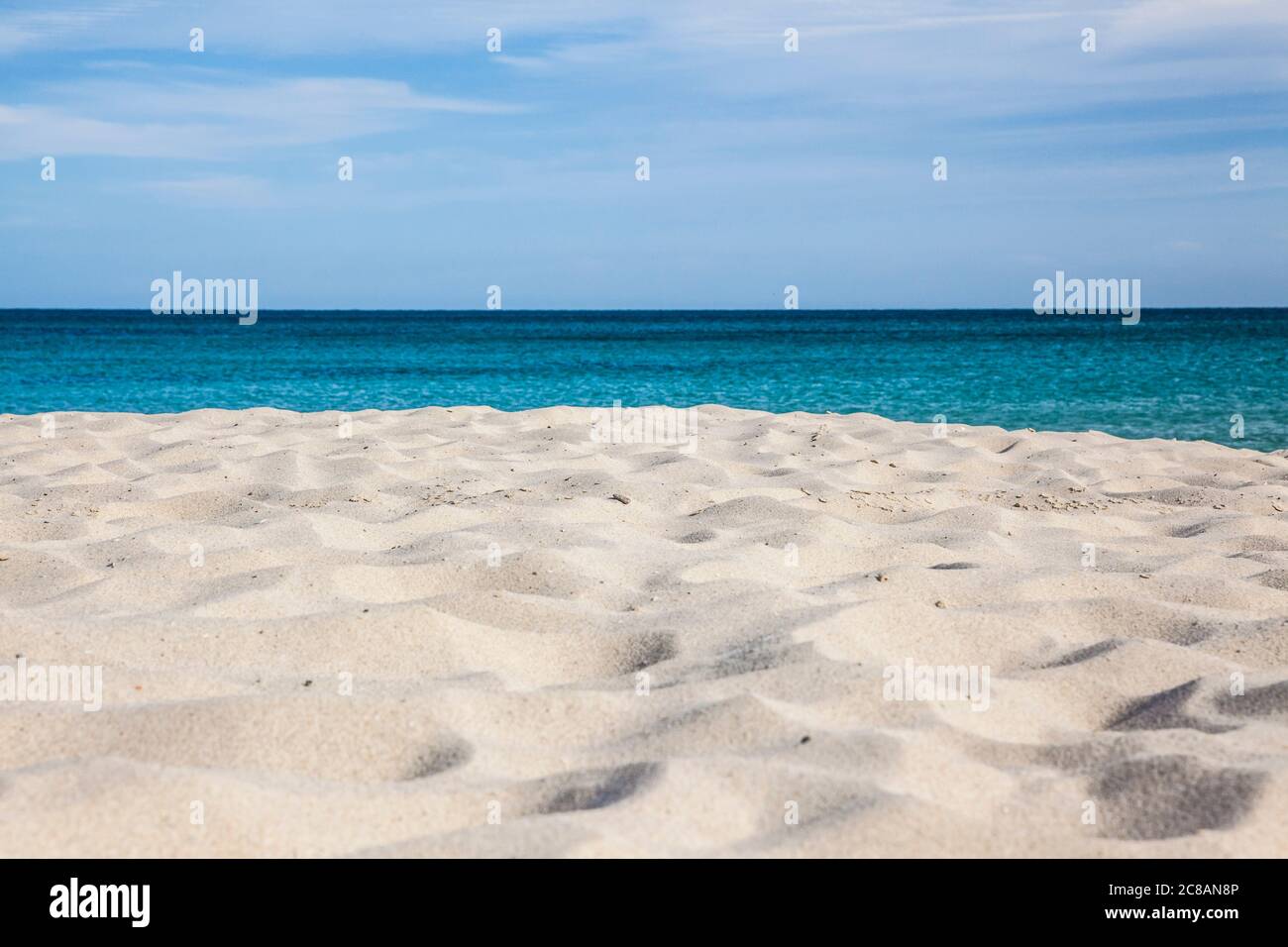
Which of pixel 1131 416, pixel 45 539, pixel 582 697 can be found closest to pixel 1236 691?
pixel 582 697

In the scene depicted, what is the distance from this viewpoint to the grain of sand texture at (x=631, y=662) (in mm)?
2023

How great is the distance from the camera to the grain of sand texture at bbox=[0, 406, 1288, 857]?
202cm

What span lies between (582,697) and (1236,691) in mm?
1572

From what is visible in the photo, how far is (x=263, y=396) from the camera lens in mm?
15219

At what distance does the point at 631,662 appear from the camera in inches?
117
